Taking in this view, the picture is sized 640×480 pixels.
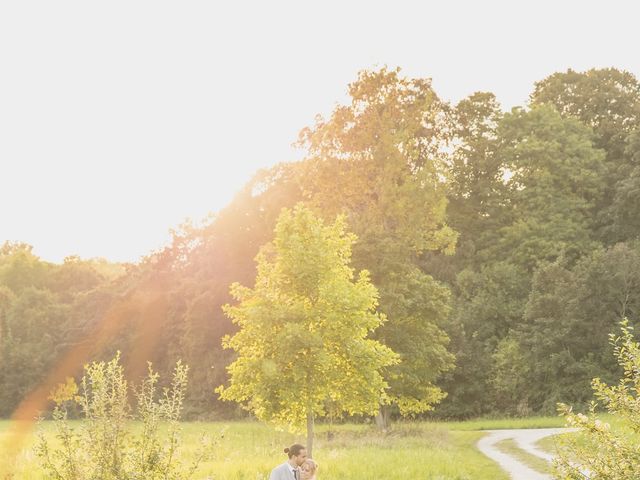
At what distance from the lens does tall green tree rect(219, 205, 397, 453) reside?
20688 millimetres

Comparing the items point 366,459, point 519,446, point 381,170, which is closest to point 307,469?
point 366,459

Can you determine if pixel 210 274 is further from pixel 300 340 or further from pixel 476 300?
pixel 300 340

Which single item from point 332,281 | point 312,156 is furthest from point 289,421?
point 312,156

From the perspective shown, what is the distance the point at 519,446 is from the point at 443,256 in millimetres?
32126

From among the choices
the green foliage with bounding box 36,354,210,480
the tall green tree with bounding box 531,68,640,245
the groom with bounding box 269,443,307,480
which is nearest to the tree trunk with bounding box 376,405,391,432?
the groom with bounding box 269,443,307,480

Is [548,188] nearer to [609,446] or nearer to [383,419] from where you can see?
[383,419]

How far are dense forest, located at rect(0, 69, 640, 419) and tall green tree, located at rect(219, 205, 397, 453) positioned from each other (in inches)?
447

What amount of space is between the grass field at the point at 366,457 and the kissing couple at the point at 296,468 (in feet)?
3.21

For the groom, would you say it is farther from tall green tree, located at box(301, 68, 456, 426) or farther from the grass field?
tall green tree, located at box(301, 68, 456, 426)

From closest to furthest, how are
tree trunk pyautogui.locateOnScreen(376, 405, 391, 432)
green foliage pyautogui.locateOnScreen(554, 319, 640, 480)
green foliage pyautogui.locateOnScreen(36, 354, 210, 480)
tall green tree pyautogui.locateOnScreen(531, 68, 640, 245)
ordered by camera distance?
green foliage pyautogui.locateOnScreen(554, 319, 640, 480) → green foliage pyautogui.locateOnScreen(36, 354, 210, 480) → tree trunk pyautogui.locateOnScreen(376, 405, 391, 432) → tall green tree pyautogui.locateOnScreen(531, 68, 640, 245)

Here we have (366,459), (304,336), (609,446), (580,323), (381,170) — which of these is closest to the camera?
(609,446)

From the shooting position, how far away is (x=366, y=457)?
21516 millimetres

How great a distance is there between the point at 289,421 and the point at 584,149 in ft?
140

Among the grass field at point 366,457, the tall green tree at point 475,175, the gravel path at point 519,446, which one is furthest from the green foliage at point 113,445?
the tall green tree at point 475,175
